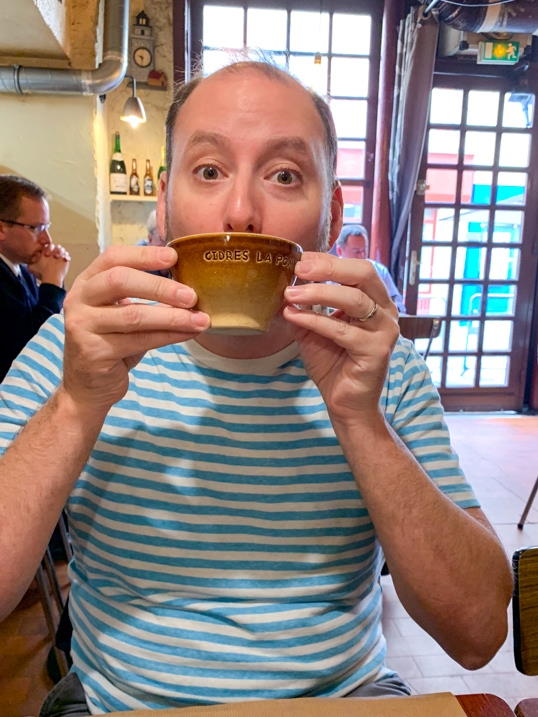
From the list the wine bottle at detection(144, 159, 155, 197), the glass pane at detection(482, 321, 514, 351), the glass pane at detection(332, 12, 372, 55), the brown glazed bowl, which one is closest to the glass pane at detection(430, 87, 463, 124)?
the glass pane at detection(332, 12, 372, 55)

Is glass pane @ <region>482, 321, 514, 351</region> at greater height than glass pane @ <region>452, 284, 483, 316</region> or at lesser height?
lesser

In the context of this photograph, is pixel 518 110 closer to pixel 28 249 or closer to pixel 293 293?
pixel 28 249

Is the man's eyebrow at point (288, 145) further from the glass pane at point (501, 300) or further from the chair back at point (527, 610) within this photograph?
the glass pane at point (501, 300)

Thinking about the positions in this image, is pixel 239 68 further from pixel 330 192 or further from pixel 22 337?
pixel 22 337

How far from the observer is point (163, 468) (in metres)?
0.93

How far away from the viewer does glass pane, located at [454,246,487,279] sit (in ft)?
18.2

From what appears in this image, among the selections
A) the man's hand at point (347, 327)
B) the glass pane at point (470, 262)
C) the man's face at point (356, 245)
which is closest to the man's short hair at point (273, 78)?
the man's hand at point (347, 327)

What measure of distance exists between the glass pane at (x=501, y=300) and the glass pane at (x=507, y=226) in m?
0.48

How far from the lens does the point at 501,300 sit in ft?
18.5

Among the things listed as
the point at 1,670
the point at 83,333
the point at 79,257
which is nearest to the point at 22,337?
the point at 1,670

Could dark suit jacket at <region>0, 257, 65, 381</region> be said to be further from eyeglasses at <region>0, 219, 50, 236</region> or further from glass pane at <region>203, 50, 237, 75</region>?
glass pane at <region>203, 50, 237, 75</region>

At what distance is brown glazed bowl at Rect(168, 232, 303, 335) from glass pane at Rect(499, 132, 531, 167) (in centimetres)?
A: 562

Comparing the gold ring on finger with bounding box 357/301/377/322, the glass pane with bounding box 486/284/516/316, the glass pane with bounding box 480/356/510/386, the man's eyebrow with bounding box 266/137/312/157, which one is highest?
the man's eyebrow with bounding box 266/137/312/157

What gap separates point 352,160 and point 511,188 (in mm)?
1658
